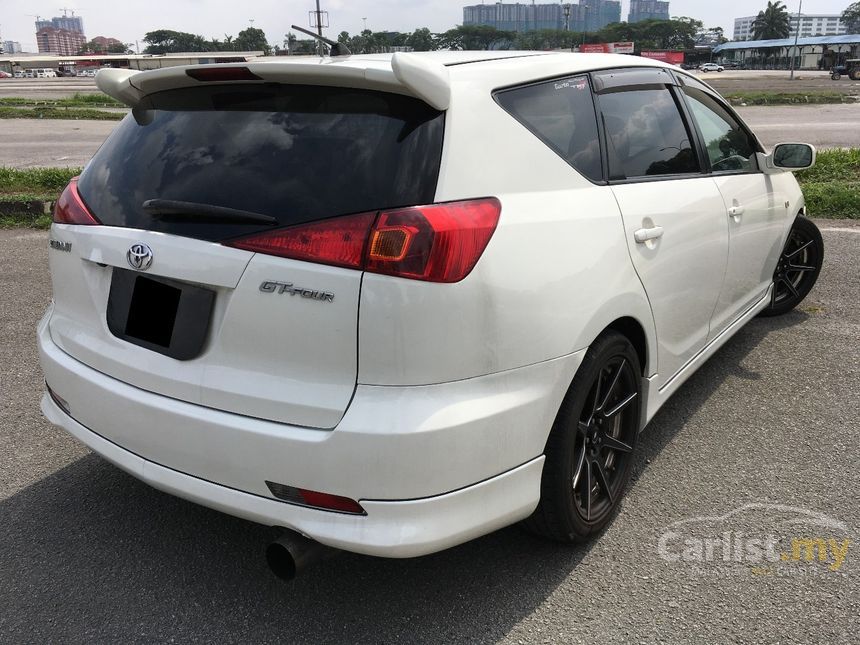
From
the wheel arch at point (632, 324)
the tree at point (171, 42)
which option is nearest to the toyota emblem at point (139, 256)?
the wheel arch at point (632, 324)

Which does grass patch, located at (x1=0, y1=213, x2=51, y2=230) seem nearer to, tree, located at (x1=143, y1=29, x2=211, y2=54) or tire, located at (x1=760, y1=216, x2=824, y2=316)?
tire, located at (x1=760, y1=216, x2=824, y2=316)

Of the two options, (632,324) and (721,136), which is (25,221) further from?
(632,324)

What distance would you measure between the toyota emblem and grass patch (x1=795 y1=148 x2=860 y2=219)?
26.4 feet

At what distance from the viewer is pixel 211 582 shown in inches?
100

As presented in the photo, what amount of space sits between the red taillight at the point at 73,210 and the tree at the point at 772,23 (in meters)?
166

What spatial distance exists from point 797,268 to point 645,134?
107 inches

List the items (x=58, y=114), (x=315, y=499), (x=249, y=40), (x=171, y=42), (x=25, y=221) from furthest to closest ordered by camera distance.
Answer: (x=171, y=42)
(x=249, y=40)
(x=58, y=114)
(x=25, y=221)
(x=315, y=499)

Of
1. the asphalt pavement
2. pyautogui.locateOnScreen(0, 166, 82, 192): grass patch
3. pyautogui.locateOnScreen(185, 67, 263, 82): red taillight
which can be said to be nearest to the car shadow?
the asphalt pavement

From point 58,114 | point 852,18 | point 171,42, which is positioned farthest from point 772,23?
point 58,114

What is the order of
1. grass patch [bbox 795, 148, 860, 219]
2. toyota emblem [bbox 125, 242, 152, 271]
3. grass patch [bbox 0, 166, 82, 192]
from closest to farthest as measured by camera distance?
1. toyota emblem [bbox 125, 242, 152, 271]
2. grass patch [bbox 795, 148, 860, 219]
3. grass patch [bbox 0, 166, 82, 192]

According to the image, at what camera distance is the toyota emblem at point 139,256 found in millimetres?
2253

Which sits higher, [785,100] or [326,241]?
[785,100]

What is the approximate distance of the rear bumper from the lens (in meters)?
2.01

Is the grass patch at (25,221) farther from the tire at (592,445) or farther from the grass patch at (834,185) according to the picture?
the grass patch at (834,185)
